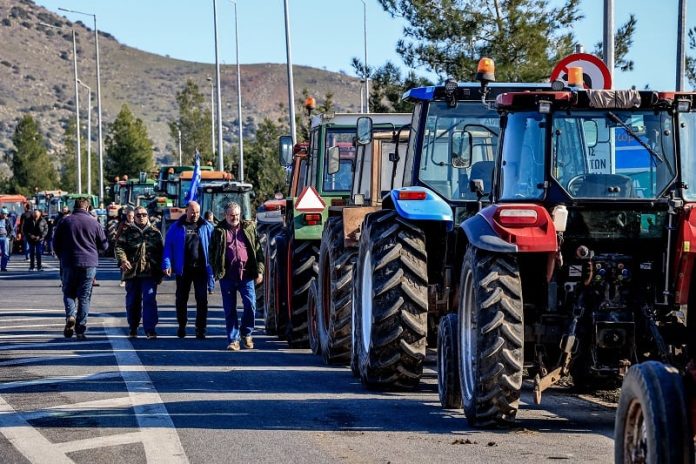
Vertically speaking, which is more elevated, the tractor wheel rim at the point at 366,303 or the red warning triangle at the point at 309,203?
the red warning triangle at the point at 309,203

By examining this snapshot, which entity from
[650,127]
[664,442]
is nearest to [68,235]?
[650,127]

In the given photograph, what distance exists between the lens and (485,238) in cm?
1131

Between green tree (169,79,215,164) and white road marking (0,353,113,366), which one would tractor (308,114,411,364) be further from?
green tree (169,79,215,164)

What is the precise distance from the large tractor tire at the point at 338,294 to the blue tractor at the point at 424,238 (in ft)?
5.77

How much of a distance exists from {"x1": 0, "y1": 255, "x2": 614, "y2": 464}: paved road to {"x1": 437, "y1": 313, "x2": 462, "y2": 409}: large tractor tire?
136 millimetres

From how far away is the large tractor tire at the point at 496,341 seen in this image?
1122 centimetres

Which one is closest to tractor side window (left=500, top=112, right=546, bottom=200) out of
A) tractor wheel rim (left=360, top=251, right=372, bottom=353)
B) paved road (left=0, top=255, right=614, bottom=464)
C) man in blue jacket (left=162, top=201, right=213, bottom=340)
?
paved road (left=0, top=255, right=614, bottom=464)

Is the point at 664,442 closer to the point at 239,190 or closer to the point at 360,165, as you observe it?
the point at 360,165

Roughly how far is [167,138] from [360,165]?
504 feet

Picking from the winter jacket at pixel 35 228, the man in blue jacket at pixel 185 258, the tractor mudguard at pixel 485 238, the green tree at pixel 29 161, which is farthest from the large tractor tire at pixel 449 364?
the green tree at pixel 29 161

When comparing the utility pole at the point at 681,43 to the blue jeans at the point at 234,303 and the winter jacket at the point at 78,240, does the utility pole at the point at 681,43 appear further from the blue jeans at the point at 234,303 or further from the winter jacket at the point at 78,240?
the winter jacket at the point at 78,240

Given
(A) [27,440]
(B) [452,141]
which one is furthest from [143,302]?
(A) [27,440]

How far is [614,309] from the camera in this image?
1118cm

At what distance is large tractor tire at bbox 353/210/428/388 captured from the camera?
13484 millimetres
